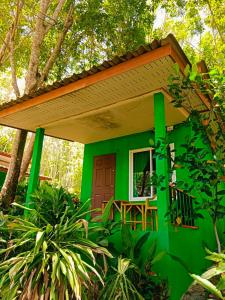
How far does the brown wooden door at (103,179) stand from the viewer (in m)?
7.23

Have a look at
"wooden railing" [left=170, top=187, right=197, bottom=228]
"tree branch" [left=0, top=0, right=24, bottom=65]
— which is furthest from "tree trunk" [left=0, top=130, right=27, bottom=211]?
"wooden railing" [left=170, top=187, right=197, bottom=228]

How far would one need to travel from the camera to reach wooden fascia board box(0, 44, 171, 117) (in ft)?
11.1

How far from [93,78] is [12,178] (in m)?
3.55

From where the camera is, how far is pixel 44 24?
750cm

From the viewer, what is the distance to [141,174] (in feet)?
22.4

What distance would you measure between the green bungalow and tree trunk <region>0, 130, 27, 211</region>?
0.49 metres

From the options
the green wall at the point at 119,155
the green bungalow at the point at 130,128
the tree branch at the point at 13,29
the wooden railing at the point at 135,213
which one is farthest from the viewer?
the tree branch at the point at 13,29

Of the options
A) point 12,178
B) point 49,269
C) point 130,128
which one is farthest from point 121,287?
point 130,128

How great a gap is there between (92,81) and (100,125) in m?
2.59

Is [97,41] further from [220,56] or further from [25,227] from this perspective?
[25,227]

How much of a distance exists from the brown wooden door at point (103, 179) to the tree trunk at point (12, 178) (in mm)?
2263

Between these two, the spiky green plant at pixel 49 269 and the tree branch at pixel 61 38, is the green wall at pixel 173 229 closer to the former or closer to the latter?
the spiky green plant at pixel 49 269

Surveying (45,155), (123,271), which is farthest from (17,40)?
(45,155)

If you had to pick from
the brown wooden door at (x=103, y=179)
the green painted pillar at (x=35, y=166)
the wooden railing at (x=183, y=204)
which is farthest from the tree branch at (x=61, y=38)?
the wooden railing at (x=183, y=204)
